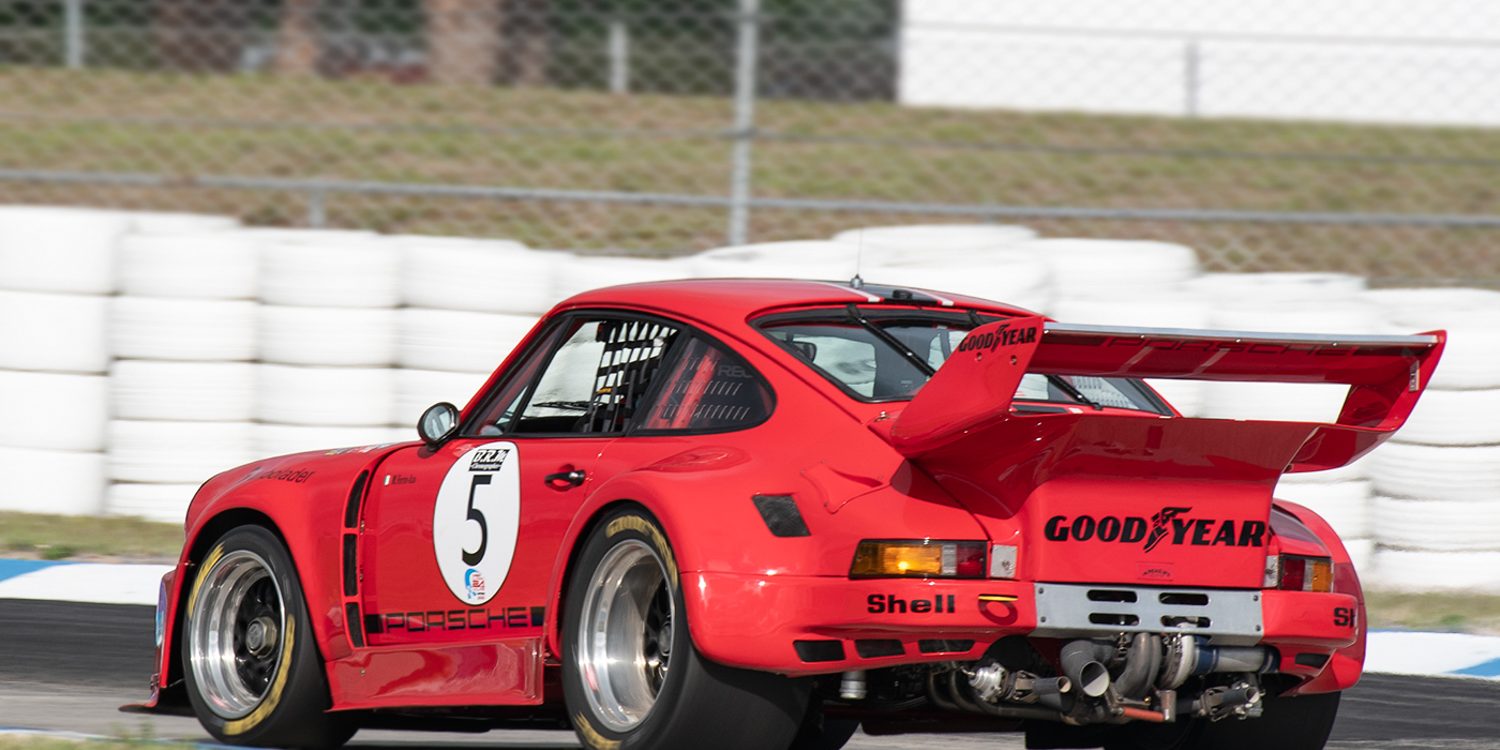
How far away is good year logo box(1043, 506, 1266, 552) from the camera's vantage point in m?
4.51

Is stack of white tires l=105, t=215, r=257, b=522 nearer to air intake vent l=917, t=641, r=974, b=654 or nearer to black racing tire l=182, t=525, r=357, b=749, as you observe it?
black racing tire l=182, t=525, r=357, b=749

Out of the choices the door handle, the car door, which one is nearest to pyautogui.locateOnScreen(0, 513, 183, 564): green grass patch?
the car door

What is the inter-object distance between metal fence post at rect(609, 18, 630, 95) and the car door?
932 centimetres

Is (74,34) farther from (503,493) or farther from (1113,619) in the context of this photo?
(1113,619)

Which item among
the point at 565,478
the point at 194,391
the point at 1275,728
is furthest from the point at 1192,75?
the point at 565,478

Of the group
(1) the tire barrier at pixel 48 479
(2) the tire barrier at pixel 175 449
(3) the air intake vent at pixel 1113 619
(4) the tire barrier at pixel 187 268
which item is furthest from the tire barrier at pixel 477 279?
(3) the air intake vent at pixel 1113 619

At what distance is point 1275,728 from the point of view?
527 cm

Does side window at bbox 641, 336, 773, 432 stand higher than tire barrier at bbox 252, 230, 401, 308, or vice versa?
tire barrier at bbox 252, 230, 401, 308

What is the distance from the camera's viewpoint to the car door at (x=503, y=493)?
511 cm

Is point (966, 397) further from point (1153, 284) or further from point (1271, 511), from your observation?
point (1153, 284)

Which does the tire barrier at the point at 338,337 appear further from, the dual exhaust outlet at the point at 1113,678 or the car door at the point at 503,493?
the dual exhaust outlet at the point at 1113,678

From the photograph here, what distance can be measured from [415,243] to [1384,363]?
5587mm

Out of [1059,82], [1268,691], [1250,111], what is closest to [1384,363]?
[1268,691]

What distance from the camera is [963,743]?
235 inches
